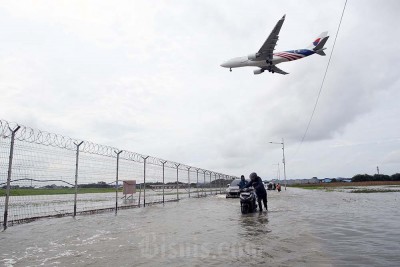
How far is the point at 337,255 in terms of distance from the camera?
567 cm

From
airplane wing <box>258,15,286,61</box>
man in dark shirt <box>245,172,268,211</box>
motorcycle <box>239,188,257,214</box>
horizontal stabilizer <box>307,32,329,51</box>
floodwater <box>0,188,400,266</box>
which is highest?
horizontal stabilizer <box>307,32,329,51</box>

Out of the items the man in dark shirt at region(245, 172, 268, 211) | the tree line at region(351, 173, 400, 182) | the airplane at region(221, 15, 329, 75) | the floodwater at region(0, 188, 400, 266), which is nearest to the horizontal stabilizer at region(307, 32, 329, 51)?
the airplane at region(221, 15, 329, 75)

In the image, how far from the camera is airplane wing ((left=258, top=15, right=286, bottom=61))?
2209 centimetres

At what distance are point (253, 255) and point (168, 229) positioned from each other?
13.3ft

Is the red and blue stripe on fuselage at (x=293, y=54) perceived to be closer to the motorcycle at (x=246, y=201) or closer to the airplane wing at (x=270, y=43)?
the airplane wing at (x=270, y=43)

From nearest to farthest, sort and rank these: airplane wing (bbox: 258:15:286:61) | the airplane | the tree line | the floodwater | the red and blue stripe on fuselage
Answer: the floodwater, airplane wing (bbox: 258:15:286:61), the airplane, the red and blue stripe on fuselage, the tree line

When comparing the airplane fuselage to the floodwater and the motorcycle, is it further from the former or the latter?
the floodwater

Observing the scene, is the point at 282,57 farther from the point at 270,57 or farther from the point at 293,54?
the point at 270,57

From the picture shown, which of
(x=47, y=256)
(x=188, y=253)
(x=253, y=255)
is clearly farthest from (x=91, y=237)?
(x=253, y=255)

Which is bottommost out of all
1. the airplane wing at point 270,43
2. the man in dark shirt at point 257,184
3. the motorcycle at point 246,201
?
the motorcycle at point 246,201

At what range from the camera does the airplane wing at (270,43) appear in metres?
22.1

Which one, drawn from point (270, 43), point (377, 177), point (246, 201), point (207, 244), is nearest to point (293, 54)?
point (270, 43)

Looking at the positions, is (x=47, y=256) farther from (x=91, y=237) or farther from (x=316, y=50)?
(x=316, y=50)

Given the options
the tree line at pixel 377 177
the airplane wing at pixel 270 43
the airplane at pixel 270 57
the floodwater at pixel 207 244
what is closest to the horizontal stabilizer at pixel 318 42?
the airplane at pixel 270 57
